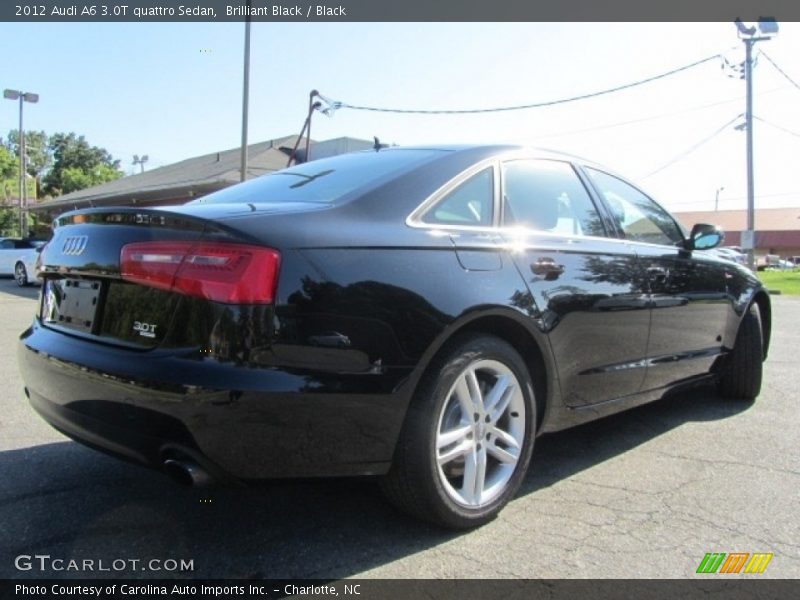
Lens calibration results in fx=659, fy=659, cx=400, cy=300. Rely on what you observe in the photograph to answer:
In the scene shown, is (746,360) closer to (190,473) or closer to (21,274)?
(190,473)

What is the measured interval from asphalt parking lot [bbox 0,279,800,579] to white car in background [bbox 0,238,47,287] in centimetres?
1568

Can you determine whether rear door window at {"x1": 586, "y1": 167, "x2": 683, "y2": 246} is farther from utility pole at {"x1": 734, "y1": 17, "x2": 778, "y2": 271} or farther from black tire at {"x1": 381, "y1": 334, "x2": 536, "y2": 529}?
utility pole at {"x1": 734, "y1": 17, "x2": 778, "y2": 271}

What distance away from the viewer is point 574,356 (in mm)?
3037

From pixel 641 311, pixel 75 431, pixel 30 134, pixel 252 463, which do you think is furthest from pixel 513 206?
pixel 30 134

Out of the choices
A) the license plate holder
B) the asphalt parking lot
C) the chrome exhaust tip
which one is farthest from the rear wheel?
the chrome exhaust tip

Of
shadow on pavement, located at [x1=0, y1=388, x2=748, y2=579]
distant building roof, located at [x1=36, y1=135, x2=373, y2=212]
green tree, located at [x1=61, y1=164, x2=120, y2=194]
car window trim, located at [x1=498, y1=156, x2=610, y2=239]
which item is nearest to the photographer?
shadow on pavement, located at [x1=0, y1=388, x2=748, y2=579]

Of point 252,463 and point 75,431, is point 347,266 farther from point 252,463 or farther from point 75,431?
point 75,431

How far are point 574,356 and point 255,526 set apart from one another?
1577 millimetres

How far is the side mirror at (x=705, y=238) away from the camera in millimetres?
4156

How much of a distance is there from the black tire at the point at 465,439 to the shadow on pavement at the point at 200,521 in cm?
15

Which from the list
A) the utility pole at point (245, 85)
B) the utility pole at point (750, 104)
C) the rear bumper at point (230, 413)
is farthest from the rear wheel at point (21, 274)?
the utility pole at point (750, 104)

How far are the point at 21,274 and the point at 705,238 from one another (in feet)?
58.8

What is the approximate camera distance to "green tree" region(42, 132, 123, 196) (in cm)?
7269

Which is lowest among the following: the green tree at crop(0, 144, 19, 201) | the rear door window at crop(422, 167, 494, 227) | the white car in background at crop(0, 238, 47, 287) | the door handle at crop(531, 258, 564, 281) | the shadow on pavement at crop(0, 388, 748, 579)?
the shadow on pavement at crop(0, 388, 748, 579)
